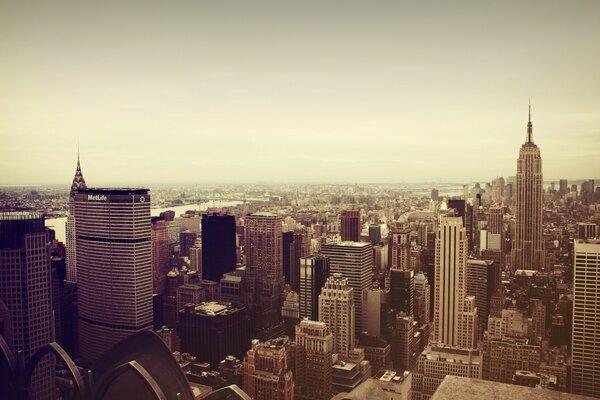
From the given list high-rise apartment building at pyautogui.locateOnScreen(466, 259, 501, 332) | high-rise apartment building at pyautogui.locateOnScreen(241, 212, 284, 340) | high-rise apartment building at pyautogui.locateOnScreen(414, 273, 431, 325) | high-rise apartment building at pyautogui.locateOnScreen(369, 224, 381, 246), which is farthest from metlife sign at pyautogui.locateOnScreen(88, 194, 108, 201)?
high-rise apartment building at pyautogui.locateOnScreen(466, 259, 501, 332)

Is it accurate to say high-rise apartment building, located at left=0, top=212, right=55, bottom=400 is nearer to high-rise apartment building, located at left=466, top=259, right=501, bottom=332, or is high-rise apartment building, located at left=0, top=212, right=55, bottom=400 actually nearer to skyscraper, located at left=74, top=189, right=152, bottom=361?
skyscraper, located at left=74, top=189, right=152, bottom=361

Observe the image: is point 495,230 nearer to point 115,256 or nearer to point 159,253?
point 159,253

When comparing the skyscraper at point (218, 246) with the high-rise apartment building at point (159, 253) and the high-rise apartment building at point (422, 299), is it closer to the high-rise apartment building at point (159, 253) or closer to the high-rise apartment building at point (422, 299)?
the high-rise apartment building at point (159, 253)

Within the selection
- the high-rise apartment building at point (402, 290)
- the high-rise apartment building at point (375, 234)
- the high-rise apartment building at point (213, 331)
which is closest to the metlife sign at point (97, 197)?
the high-rise apartment building at point (213, 331)

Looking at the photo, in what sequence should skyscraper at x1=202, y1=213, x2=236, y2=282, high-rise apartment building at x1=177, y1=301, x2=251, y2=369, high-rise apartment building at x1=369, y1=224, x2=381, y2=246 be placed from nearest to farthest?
high-rise apartment building at x1=177, y1=301, x2=251, y2=369 < high-rise apartment building at x1=369, y1=224, x2=381, y2=246 < skyscraper at x1=202, y1=213, x2=236, y2=282

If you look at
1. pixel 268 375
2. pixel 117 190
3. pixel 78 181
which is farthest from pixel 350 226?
pixel 78 181

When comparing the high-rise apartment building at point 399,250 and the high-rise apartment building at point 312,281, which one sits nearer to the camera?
the high-rise apartment building at point 312,281
